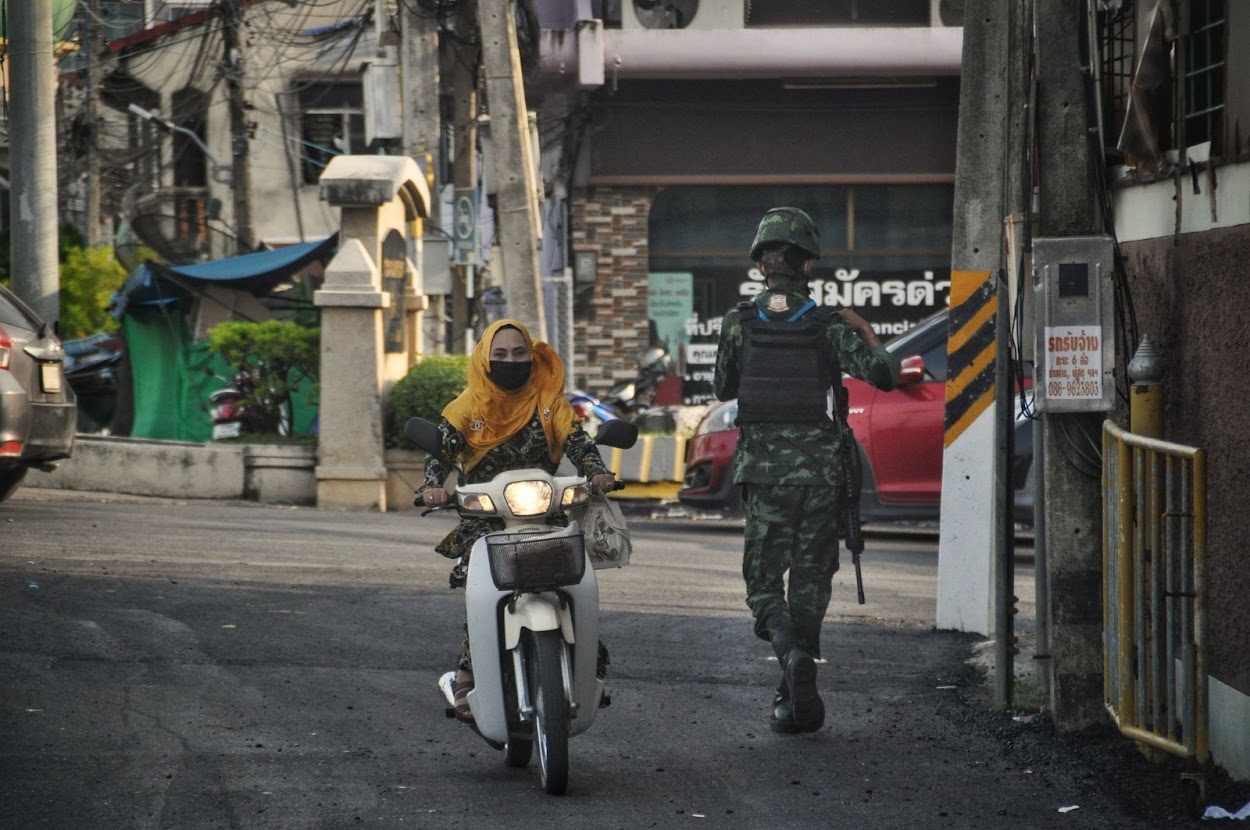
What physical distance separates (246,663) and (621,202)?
54.6 feet

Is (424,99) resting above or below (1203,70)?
above

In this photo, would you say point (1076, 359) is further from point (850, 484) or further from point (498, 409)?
point (498, 409)

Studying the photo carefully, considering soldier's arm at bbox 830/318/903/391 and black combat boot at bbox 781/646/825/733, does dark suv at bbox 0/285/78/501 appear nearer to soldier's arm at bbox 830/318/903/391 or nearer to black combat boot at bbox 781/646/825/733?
soldier's arm at bbox 830/318/903/391

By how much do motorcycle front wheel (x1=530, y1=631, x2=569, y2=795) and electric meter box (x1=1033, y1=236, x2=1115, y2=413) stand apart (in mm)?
2124

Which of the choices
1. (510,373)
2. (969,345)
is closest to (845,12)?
(969,345)

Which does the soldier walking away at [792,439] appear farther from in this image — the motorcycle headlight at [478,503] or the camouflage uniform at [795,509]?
the motorcycle headlight at [478,503]

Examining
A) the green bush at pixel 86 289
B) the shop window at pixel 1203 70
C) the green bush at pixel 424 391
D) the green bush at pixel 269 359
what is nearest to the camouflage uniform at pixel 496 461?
the shop window at pixel 1203 70

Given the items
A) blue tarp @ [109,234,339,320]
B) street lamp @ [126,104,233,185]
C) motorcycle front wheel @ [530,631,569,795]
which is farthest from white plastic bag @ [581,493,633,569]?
street lamp @ [126,104,233,185]

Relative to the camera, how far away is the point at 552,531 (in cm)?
582

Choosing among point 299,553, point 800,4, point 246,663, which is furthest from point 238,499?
point 800,4

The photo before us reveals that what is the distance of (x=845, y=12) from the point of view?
24.5 m

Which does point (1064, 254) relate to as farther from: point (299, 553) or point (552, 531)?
point (299, 553)

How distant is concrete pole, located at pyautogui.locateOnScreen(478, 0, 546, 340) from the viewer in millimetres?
13695

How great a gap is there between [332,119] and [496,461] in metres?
28.0
